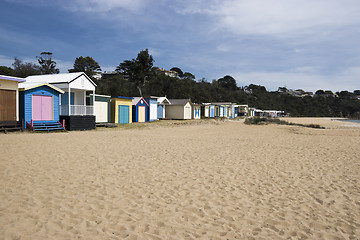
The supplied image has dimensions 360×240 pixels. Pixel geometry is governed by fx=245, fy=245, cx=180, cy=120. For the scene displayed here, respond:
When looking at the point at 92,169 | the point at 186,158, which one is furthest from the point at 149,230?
the point at 186,158

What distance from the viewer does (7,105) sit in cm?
1509

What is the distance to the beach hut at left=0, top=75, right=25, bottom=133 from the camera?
14.8 meters

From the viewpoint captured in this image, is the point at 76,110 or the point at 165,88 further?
the point at 165,88

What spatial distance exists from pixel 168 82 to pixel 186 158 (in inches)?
1864

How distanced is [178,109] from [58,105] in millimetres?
18246

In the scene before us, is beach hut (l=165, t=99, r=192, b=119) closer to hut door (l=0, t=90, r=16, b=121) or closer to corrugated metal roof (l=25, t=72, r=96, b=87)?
corrugated metal roof (l=25, t=72, r=96, b=87)

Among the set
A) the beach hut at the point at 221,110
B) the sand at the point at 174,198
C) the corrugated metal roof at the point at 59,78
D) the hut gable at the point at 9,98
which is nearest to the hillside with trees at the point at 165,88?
the beach hut at the point at 221,110

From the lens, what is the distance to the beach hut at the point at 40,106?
52.0ft

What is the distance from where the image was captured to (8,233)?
321 centimetres

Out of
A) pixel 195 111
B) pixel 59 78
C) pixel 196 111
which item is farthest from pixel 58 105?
pixel 196 111

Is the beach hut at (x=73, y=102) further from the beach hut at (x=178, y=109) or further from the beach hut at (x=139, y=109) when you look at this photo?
the beach hut at (x=178, y=109)

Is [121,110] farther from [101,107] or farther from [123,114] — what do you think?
[101,107]

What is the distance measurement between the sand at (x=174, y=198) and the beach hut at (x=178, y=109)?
25.6 metres

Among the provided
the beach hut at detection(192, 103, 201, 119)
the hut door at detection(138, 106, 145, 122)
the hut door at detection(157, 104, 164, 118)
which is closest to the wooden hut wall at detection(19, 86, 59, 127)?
the hut door at detection(138, 106, 145, 122)
